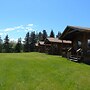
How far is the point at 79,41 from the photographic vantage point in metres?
29.9

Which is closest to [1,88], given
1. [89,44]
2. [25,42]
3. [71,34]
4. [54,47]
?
[89,44]

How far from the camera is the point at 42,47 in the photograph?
63281mm

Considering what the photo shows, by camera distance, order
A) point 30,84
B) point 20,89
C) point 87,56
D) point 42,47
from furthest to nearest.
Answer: point 42,47 < point 87,56 < point 30,84 < point 20,89

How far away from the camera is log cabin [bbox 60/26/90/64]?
23875 mm

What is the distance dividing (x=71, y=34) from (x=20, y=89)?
71.0 feet

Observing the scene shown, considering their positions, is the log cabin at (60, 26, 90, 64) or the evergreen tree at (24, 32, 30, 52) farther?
the evergreen tree at (24, 32, 30, 52)

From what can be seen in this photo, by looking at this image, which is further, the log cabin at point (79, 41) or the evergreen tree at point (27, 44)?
the evergreen tree at point (27, 44)

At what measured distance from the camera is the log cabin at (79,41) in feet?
78.3

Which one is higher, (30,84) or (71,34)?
(71,34)

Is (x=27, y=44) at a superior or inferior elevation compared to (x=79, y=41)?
superior

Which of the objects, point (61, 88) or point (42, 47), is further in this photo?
point (42, 47)

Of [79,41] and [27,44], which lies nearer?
[79,41]

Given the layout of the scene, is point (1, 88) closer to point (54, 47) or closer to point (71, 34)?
point (71, 34)

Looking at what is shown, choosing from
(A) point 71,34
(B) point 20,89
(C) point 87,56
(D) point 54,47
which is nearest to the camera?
(B) point 20,89
